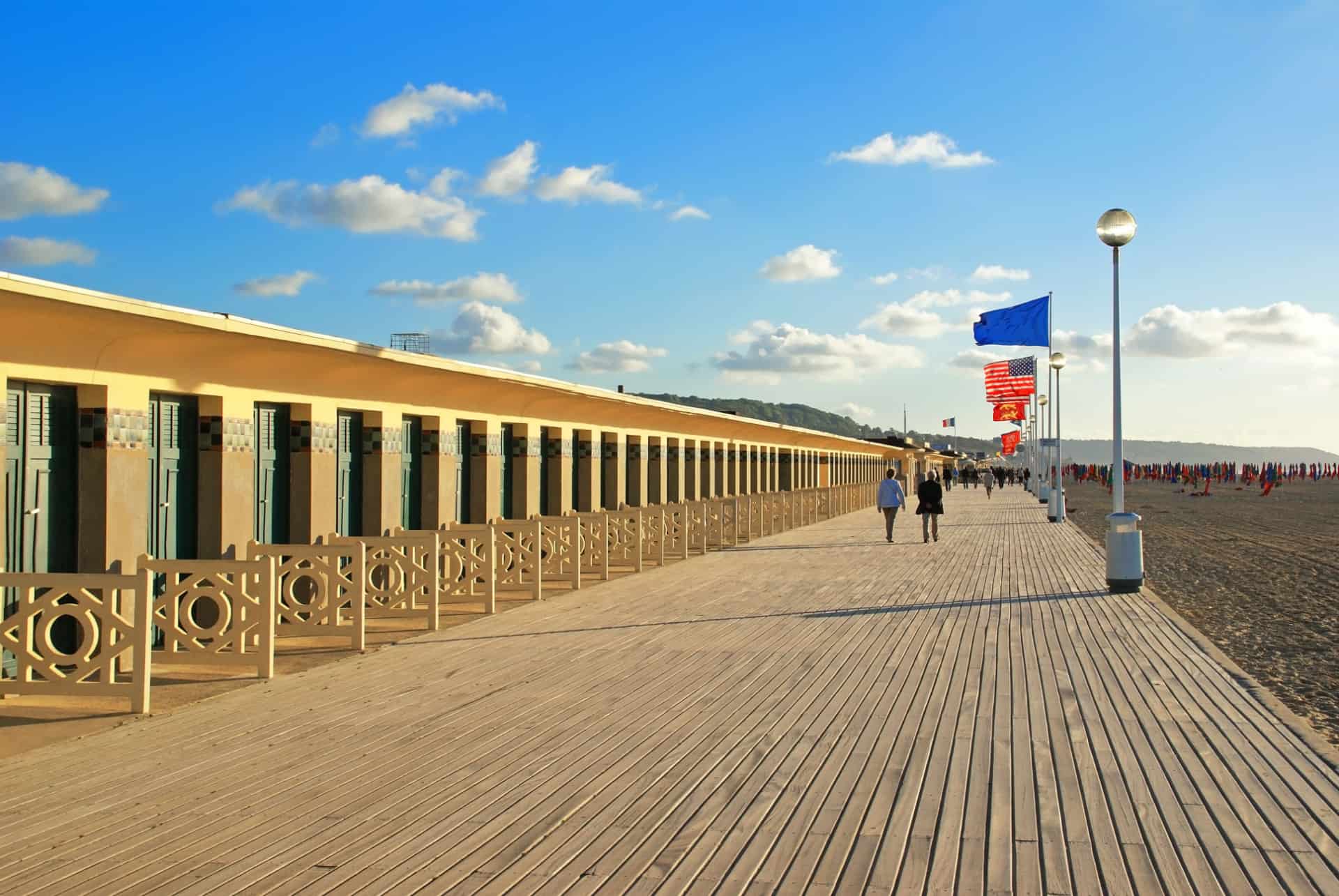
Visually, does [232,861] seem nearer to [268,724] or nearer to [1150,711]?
[268,724]

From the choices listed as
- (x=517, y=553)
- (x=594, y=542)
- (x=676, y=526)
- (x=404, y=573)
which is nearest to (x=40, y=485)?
(x=404, y=573)

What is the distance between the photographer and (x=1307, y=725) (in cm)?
679

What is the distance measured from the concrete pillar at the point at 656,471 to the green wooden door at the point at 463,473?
7857mm

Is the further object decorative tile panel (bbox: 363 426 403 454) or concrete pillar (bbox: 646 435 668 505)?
concrete pillar (bbox: 646 435 668 505)

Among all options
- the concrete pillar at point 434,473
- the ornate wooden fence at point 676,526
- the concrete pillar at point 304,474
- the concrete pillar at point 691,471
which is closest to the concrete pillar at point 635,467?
the ornate wooden fence at point 676,526

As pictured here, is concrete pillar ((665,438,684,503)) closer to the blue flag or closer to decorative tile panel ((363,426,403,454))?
the blue flag

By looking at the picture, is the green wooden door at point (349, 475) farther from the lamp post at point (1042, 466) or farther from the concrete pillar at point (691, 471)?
the lamp post at point (1042, 466)

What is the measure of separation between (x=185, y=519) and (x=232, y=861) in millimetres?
6720

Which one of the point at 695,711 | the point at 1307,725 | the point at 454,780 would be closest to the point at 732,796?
the point at 454,780

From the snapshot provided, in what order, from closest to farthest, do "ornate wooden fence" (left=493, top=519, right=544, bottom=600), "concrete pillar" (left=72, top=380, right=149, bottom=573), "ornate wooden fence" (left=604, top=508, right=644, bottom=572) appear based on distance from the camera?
1. "concrete pillar" (left=72, top=380, right=149, bottom=573)
2. "ornate wooden fence" (left=493, top=519, right=544, bottom=600)
3. "ornate wooden fence" (left=604, top=508, right=644, bottom=572)

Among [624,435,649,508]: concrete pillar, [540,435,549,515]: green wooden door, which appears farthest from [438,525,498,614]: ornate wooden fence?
[624,435,649,508]: concrete pillar

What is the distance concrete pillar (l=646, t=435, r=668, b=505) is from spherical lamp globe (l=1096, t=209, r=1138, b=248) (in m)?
11.1

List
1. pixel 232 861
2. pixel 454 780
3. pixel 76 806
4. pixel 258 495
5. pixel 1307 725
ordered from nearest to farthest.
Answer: pixel 232 861, pixel 76 806, pixel 454 780, pixel 1307 725, pixel 258 495

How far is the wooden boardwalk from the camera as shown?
4277mm
